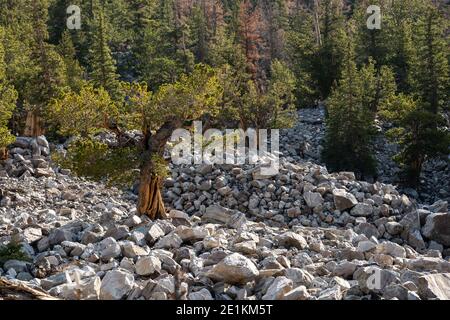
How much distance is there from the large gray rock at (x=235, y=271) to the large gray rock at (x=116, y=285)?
65.1 inches

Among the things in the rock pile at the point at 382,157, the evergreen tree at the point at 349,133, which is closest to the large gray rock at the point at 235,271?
the rock pile at the point at 382,157

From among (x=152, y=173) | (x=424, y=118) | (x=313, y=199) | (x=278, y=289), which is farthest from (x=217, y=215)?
(x=424, y=118)

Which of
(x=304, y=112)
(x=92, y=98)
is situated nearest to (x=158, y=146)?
(x=92, y=98)

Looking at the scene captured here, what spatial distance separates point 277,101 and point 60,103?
23619 millimetres

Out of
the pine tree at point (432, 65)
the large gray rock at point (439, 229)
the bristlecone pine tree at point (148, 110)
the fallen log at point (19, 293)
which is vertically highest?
the pine tree at point (432, 65)

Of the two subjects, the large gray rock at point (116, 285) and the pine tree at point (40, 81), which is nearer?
the large gray rock at point (116, 285)

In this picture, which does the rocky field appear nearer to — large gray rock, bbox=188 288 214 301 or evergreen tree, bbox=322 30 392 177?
large gray rock, bbox=188 288 214 301

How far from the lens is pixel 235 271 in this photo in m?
10.5

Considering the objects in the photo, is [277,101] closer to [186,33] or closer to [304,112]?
[304,112]

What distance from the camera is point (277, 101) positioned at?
125ft

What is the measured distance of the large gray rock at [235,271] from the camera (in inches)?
413

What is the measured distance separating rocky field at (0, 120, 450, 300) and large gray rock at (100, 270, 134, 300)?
2 centimetres

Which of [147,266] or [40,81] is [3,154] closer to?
[40,81]

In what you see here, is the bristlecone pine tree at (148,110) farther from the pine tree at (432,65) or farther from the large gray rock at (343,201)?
the pine tree at (432,65)
